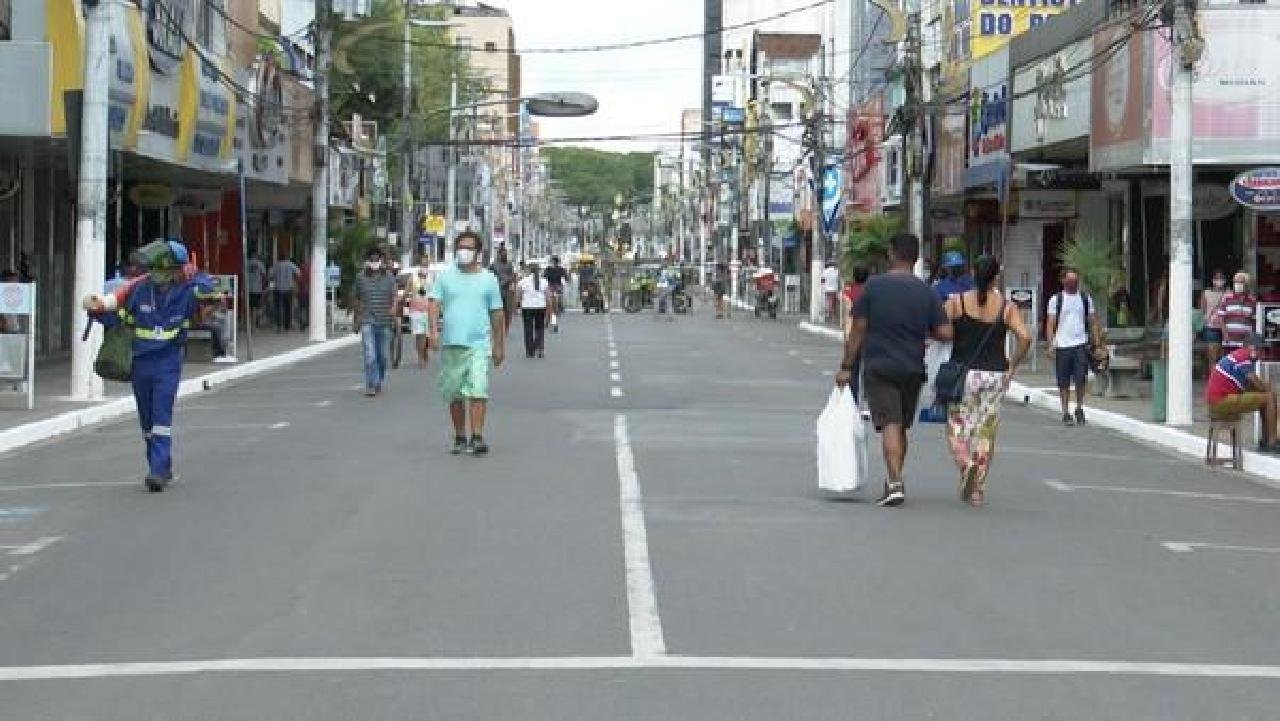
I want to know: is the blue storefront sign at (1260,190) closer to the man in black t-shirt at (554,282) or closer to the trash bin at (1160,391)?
the trash bin at (1160,391)

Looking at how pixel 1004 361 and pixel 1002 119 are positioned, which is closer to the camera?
pixel 1004 361

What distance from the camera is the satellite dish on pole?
5272cm

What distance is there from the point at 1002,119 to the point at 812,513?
99.2 ft

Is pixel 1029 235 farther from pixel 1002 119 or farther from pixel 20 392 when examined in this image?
Result: pixel 20 392

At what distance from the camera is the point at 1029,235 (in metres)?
48.8

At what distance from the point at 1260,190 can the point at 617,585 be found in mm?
15251

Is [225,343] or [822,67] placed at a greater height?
[822,67]

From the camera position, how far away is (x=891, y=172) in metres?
62.9

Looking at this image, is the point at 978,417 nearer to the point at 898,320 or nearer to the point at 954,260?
the point at 898,320

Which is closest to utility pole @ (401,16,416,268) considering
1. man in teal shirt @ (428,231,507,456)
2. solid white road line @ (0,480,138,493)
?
man in teal shirt @ (428,231,507,456)

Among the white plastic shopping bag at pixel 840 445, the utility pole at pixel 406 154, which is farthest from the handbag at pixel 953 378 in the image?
the utility pole at pixel 406 154

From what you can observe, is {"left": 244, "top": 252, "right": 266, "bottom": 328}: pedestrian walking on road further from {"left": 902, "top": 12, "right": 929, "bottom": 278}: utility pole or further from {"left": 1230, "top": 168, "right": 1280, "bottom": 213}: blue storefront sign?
{"left": 1230, "top": 168, "right": 1280, "bottom": 213}: blue storefront sign

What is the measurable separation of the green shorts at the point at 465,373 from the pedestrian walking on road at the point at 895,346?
430 centimetres

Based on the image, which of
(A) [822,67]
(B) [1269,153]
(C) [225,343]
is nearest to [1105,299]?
(B) [1269,153]
